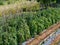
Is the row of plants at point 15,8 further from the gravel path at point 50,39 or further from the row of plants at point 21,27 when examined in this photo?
the gravel path at point 50,39

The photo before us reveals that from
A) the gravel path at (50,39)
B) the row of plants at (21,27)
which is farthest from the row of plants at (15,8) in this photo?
the gravel path at (50,39)

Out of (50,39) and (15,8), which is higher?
(50,39)

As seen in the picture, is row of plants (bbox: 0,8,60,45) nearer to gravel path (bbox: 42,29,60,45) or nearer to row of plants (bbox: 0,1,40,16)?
gravel path (bbox: 42,29,60,45)

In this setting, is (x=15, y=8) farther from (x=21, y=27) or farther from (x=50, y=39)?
(x=21, y=27)

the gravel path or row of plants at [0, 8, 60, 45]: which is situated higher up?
row of plants at [0, 8, 60, 45]

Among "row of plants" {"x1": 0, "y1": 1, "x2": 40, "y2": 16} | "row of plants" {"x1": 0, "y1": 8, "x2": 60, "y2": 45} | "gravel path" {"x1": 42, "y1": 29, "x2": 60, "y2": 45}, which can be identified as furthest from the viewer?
"row of plants" {"x1": 0, "y1": 1, "x2": 40, "y2": 16}

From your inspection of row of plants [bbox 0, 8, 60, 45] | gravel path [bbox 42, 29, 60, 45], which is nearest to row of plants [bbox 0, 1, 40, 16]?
row of plants [bbox 0, 8, 60, 45]

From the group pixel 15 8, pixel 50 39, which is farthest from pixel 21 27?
pixel 15 8

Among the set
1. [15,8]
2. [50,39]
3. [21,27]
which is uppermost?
[21,27]

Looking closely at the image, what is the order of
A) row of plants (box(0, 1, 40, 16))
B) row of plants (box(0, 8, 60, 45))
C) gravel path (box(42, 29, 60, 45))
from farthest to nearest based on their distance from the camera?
row of plants (box(0, 1, 40, 16)) → gravel path (box(42, 29, 60, 45)) → row of plants (box(0, 8, 60, 45))

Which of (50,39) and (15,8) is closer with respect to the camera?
(50,39)

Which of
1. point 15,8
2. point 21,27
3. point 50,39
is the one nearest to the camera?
point 21,27

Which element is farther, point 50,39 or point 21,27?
point 50,39

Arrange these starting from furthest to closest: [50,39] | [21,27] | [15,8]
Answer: [15,8] → [50,39] → [21,27]
